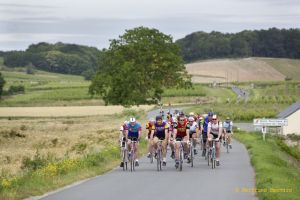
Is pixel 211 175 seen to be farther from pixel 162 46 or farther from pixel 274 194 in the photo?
pixel 162 46

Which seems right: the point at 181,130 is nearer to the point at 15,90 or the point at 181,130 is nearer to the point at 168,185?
the point at 168,185

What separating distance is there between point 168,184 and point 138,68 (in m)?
53.7

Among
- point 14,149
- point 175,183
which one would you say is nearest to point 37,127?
point 14,149

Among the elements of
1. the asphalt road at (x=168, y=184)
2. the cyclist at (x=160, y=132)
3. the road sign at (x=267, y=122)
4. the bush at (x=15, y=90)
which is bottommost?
the bush at (x=15, y=90)

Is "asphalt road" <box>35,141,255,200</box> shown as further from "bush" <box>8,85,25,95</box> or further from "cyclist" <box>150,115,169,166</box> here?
"bush" <box>8,85,25,95</box>

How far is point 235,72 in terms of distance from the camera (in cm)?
16562

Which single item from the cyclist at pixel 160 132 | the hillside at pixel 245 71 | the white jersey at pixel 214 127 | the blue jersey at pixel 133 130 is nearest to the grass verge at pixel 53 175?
the blue jersey at pixel 133 130

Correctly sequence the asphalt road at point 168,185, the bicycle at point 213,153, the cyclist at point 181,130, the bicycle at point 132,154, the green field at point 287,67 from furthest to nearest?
the green field at point 287,67, the bicycle at point 213,153, the cyclist at point 181,130, the bicycle at point 132,154, the asphalt road at point 168,185

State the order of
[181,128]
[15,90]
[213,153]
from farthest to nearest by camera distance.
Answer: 1. [15,90]
2. [213,153]
3. [181,128]

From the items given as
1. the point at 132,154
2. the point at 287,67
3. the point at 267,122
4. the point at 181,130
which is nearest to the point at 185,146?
the point at 181,130

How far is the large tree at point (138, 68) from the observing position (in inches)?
2908

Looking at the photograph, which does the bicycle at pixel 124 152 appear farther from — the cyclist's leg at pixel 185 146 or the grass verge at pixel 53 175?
the cyclist's leg at pixel 185 146

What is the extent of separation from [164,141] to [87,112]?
215 ft

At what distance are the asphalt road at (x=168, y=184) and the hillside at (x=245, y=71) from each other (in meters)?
132
